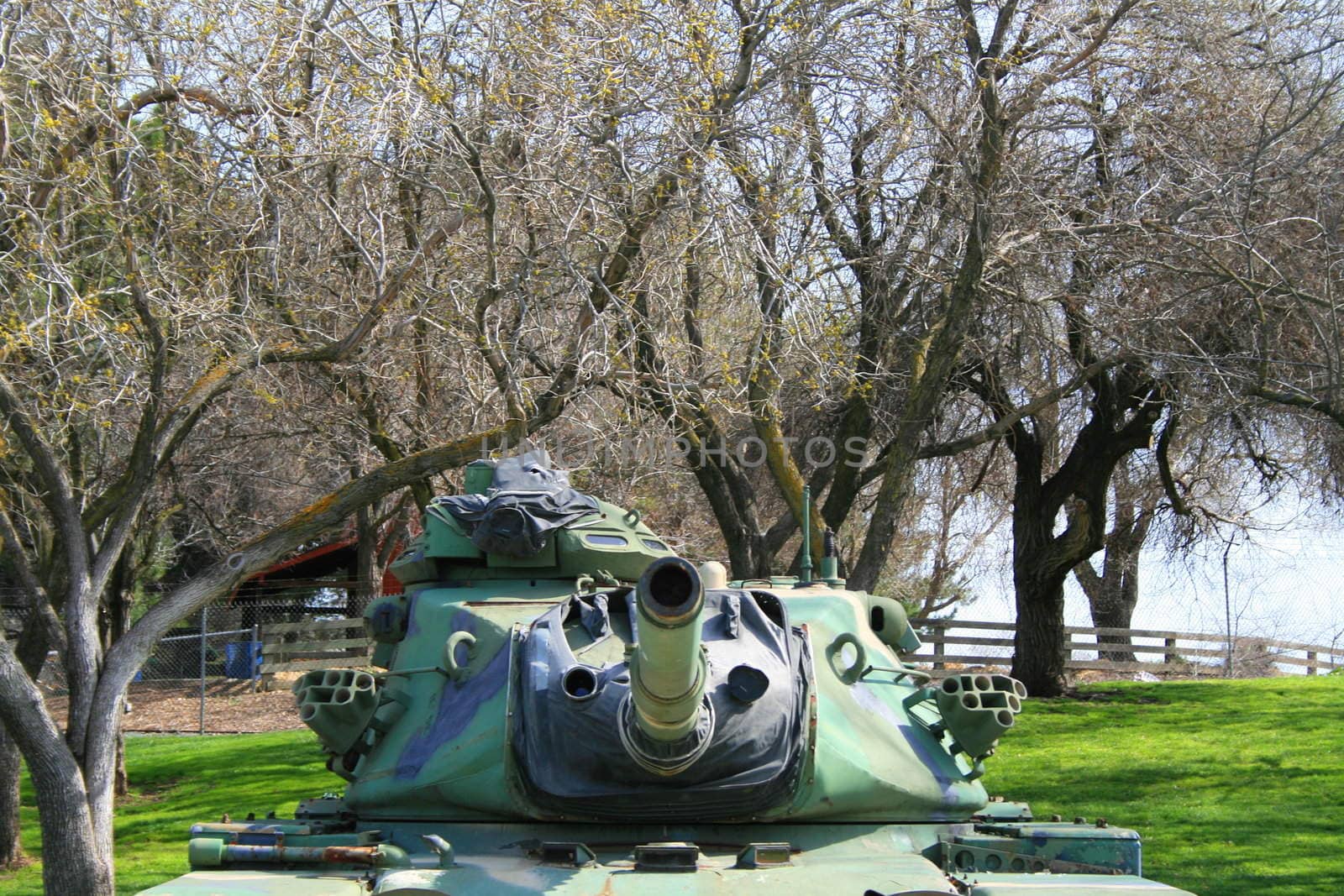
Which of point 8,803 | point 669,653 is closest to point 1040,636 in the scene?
point 8,803

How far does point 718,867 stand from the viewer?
5977 mm

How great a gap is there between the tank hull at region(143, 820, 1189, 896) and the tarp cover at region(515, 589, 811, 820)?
0.18 m

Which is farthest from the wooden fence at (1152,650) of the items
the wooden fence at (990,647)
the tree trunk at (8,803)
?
the tree trunk at (8,803)

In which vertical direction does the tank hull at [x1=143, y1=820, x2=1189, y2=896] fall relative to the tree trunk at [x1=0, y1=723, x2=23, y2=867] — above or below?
above

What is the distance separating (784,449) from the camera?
14.1 meters

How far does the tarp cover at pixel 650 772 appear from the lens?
6.04 m

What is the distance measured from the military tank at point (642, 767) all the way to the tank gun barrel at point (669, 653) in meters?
0.01

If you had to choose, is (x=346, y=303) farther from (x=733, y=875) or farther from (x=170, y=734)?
(x=170, y=734)

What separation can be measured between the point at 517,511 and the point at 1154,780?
31.2 feet

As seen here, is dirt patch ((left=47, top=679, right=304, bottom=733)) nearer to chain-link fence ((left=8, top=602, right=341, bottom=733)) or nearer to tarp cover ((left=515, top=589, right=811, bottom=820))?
chain-link fence ((left=8, top=602, right=341, bottom=733))

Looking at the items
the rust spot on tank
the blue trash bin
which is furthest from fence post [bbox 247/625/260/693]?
the rust spot on tank

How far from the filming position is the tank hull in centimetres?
560

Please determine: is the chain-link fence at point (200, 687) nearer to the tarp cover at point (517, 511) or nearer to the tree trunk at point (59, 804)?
the tree trunk at point (59, 804)

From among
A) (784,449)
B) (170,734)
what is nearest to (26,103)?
(784,449)
